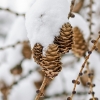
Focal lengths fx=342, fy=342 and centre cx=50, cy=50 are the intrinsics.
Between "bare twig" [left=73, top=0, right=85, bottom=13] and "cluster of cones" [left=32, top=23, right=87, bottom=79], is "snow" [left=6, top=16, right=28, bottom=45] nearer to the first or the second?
"bare twig" [left=73, top=0, right=85, bottom=13]

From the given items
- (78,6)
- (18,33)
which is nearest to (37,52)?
(78,6)


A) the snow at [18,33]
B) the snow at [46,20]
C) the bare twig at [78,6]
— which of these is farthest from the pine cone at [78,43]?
the snow at [18,33]

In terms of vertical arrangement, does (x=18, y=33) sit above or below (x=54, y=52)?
above

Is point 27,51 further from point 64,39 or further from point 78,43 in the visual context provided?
point 64,39

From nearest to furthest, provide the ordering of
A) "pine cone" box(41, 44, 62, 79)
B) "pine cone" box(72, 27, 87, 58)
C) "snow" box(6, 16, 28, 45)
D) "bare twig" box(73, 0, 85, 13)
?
"pine cone" box(41, 44, 62, 79), "pine cone" box(72, 27, 87, 58), "bare twig" box(73, 0, 85, 13), "snow" box(6, 16, 28, 45)

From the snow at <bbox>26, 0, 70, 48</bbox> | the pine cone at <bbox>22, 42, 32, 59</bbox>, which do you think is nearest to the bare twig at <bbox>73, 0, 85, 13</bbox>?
the pine cone at <bbox>22, 42, 32, 59</bbox>
